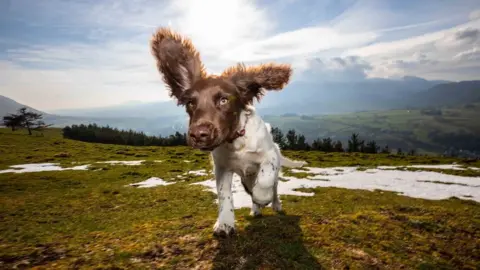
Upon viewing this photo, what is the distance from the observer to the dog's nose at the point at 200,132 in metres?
4.89

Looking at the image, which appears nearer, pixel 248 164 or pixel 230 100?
pixel 230 100

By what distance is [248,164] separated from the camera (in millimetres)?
6422

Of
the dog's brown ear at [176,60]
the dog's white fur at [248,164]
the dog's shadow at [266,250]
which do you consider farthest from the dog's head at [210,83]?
the dog's shadow at [266,250]

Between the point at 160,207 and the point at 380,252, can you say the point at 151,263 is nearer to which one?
the point at 380,252

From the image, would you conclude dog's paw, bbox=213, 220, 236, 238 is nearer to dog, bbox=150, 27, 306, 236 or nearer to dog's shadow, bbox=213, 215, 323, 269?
dog, bbox=150, 27, 306, 236

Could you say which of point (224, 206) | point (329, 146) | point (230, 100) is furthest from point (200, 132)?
point (329, 146)

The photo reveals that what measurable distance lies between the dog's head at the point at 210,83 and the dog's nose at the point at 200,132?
0.12m

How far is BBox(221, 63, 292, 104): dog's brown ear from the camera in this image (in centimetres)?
616

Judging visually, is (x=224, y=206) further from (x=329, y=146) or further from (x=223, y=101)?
(x=329, y=146)

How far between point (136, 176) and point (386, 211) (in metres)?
28.2

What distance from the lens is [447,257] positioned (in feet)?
17.5

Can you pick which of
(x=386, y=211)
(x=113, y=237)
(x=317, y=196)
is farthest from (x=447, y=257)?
(x=317, y=196)

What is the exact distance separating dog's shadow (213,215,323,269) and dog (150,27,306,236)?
497 millimetres

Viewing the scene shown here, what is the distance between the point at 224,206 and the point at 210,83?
2479 mm
